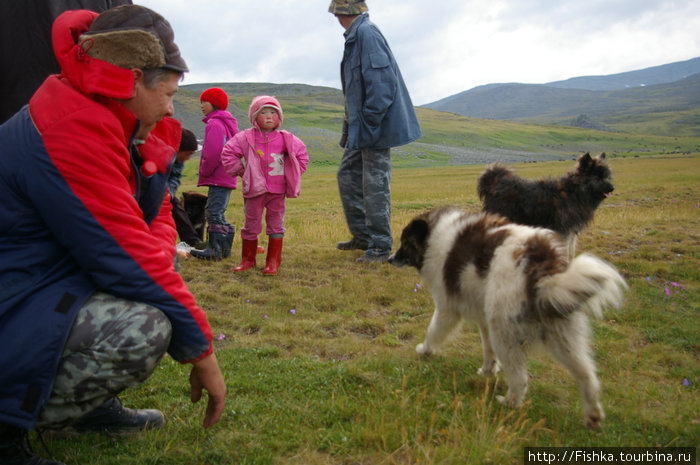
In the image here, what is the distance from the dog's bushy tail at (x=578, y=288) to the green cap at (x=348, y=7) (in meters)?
5.47

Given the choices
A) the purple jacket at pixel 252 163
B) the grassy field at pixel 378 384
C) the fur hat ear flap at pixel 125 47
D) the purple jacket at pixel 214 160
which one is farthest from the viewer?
the purple jacket at pixel 214 160

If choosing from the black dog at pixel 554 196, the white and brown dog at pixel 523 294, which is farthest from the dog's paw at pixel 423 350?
the black dog at pixel 554 196

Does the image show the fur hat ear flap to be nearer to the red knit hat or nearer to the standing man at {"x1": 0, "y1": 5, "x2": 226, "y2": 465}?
the standing man at {"x1": 0, "y1": 5, "x2": 226, "y2": 465}

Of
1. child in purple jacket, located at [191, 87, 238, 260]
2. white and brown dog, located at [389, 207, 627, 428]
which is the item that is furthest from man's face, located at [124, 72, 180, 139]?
child in purple jacket, located at [191, 87, 238, 260]

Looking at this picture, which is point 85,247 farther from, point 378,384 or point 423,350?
point 423,350

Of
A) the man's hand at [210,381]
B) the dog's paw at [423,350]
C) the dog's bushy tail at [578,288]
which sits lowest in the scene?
the dog's paw at [423,350]

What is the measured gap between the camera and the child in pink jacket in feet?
21.8

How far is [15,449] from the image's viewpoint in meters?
2.34

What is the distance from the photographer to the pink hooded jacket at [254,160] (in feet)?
21.7

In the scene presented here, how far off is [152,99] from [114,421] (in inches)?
78.5

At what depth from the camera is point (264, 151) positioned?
667 cm

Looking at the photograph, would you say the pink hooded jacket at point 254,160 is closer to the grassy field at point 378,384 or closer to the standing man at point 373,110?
the standing man at point 373,110

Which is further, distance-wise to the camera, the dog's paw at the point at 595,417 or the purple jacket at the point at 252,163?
the purple jacket at the point at 252,163

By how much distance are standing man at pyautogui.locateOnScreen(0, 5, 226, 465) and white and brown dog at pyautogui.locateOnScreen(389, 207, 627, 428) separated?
198cm
